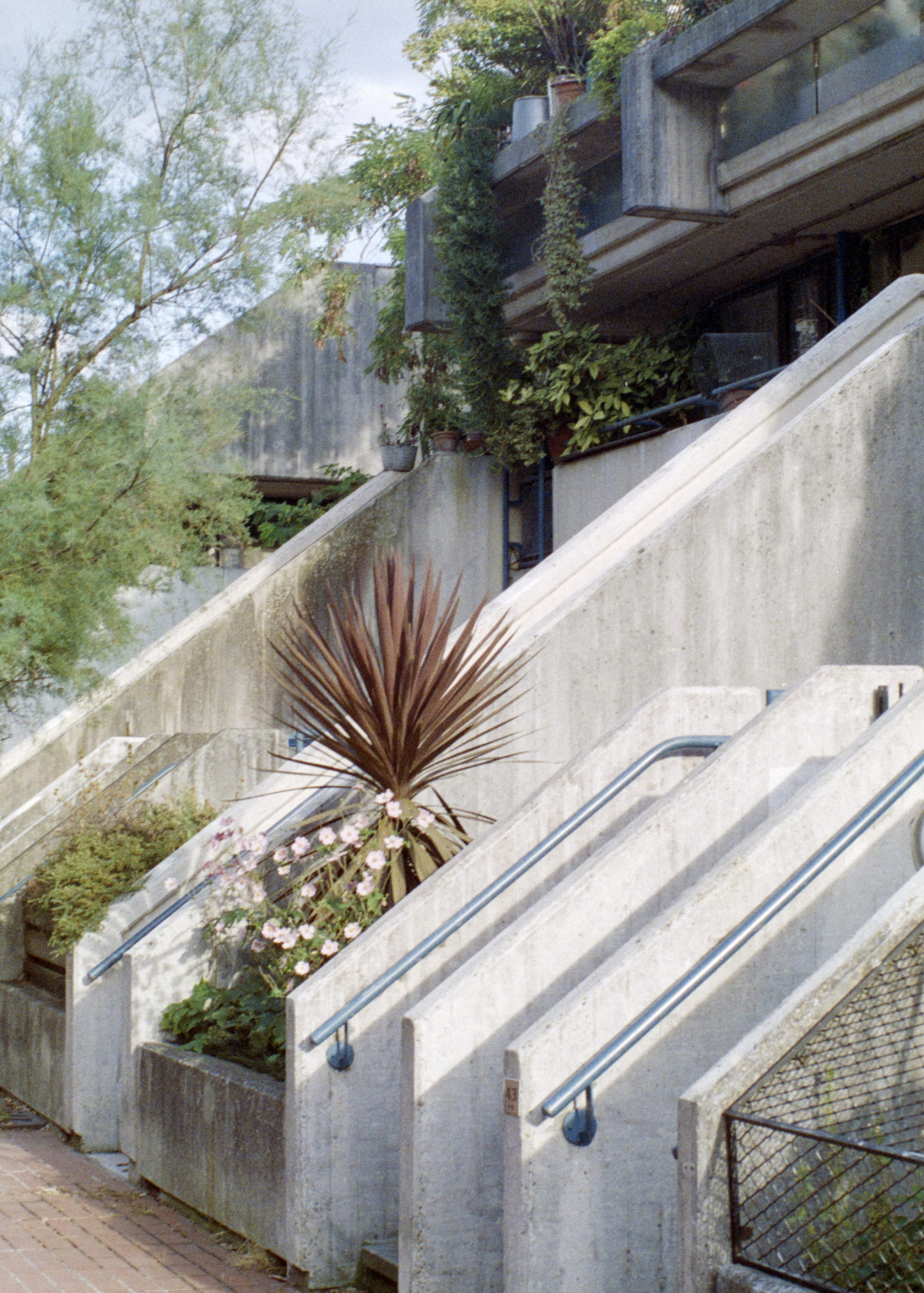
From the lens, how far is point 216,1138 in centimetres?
578

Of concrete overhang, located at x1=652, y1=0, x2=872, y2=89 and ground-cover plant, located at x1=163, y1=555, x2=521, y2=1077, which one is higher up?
concrete overhang, located at x1=652, y1=0, x2=872, y2=89

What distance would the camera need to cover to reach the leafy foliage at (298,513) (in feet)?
50.2

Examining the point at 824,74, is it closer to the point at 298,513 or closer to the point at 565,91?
the point at 565,91

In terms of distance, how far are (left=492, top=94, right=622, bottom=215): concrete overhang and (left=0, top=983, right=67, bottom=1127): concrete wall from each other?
808 cm

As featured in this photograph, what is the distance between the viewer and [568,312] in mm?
Result: 12812

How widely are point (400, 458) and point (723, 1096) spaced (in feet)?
34.0

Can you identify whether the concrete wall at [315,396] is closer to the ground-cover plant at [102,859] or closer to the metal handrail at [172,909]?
the ground-cover plant at [102,859]

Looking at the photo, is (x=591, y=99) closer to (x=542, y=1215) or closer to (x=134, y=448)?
(x=134, y=448)

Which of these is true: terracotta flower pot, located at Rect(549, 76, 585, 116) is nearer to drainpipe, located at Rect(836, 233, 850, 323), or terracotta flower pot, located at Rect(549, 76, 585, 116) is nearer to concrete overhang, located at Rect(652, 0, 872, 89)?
concrete overhang, located at Rect(652, 0, 872, 89)

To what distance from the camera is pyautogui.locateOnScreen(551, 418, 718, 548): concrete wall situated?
37.3 ft

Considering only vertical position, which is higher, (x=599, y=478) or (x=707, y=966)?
(x=599, y=478)

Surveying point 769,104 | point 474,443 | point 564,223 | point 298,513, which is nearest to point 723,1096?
point 769,104

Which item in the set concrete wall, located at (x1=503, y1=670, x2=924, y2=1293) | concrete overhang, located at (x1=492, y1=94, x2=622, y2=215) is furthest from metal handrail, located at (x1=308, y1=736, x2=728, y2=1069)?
concrete overhang, located at (x1=492, y1=94, x2=622, y2=215)

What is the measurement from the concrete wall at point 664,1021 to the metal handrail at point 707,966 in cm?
6
